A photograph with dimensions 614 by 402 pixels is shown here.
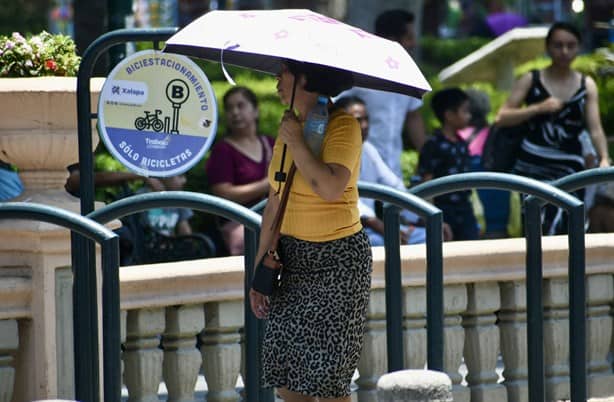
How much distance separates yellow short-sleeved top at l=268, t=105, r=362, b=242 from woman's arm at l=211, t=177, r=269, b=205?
11.4 ft

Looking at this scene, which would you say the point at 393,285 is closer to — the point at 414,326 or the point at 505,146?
the point at 414,326

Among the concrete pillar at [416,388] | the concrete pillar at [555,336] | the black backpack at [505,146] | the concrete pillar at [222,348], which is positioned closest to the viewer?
the concrete pillar at [416,388]

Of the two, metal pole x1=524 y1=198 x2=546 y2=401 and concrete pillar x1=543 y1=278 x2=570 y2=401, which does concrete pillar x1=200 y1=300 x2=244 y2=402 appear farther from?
concrete pillar x1=543 y1=278 x2=570 y2=401

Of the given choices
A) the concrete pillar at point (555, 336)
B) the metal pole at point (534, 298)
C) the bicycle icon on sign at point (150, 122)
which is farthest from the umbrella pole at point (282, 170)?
the concrete pillar at point (555, 336)

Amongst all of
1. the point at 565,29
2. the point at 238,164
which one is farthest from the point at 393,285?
the point at 565,29

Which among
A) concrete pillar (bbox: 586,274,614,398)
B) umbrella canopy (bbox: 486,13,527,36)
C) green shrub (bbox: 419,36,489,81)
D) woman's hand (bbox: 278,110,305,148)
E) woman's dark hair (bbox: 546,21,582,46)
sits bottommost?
concrete pillar (bbox: 586,274,614,398)

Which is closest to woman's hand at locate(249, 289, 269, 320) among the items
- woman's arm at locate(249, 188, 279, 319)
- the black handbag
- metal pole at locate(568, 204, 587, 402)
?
woman's arm at locate(249, 188, 279, 319)

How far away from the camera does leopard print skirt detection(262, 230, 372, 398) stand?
490cm

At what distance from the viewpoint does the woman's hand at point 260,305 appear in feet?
16.6

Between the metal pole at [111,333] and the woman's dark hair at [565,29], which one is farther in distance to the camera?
the woman's dark hair at [565,29]

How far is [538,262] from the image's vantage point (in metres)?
5.52

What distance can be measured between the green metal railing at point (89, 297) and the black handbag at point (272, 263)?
0.49 meters

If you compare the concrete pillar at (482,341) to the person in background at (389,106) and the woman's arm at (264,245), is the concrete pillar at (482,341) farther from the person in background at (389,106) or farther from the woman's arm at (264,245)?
the person in background at (389,106)

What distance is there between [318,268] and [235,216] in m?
0.48
